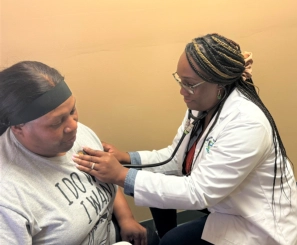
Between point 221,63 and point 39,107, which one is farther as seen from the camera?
point 221,63

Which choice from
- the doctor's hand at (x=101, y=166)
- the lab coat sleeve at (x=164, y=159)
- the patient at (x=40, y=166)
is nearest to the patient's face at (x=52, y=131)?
the patient at (x=40, y=166)

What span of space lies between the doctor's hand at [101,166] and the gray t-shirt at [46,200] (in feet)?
0.08

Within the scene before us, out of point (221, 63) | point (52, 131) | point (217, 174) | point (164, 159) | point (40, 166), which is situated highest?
point (221, 63)

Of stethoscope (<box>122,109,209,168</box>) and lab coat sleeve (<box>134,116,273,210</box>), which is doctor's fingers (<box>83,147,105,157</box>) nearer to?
lab coat sleeve (<box>134,116,273,210</box>)

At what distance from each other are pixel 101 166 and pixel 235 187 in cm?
47

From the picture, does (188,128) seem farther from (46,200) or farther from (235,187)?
(46,200)

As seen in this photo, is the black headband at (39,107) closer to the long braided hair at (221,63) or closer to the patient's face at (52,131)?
the patient's face at (52,131)

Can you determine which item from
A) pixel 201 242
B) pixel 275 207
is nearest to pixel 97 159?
pixel 201 242

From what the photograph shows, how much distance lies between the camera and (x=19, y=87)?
3.14ft

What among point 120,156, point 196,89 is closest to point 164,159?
point 120,156

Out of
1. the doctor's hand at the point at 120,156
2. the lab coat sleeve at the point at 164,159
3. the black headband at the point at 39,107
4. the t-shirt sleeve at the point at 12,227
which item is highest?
the black headband at the point at 39,107

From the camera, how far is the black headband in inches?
37.9

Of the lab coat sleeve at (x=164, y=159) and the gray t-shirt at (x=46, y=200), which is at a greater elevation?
the gray t-shirt at (x=46, y=200)

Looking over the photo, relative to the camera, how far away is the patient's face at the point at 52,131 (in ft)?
3.26
